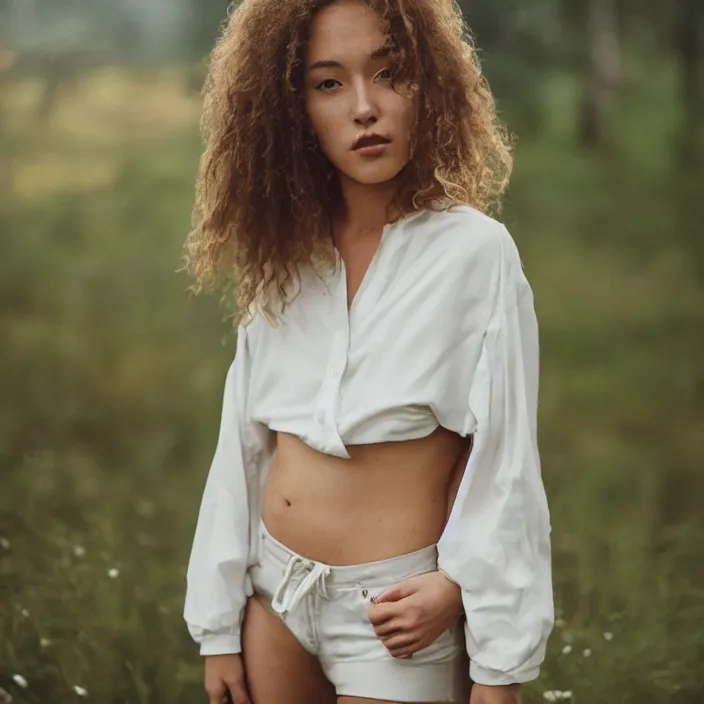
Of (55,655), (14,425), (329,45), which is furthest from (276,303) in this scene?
(14,425)

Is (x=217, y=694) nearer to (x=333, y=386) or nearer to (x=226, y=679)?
(x=226, y=679)

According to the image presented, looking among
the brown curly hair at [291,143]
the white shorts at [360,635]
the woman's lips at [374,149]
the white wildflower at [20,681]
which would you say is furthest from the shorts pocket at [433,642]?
the white wildflower at [20,681]

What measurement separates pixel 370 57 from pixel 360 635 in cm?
57

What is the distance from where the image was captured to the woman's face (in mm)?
1100

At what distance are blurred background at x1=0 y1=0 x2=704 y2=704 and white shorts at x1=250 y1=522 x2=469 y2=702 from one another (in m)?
0.71

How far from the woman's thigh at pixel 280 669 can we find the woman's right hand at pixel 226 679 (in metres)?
0.01

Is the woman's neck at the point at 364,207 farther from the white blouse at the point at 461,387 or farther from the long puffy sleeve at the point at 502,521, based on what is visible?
the long puffy sleeve at the point at 502,521

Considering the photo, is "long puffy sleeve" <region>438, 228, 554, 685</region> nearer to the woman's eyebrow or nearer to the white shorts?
the white shorts

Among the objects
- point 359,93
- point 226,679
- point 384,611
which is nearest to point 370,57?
point 359,93

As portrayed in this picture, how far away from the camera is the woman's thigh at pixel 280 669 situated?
3.75ft

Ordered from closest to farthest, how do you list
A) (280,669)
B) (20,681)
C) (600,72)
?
(280,669) → (20,681) → (600,72)

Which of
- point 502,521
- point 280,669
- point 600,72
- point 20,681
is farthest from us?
point 600,72

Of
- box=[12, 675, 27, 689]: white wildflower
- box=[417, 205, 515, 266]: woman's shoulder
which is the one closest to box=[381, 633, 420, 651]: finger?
box=[417, 205, 515, 266]: woman's shoulder

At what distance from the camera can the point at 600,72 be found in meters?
2.08
